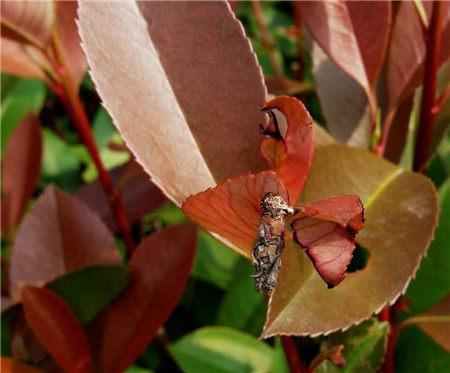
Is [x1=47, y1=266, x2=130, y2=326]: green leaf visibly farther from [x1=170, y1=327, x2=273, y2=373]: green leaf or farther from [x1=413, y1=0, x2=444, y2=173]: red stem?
[x1=413, y1=0, x2=444, y2=173]: red stem

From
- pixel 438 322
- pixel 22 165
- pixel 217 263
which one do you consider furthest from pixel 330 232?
pixel 22 165

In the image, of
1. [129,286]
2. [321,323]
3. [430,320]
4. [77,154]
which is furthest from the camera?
[77,154]

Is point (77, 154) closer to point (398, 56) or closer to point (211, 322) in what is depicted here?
point (211, 322)

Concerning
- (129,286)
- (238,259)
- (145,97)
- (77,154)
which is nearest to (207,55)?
(145,97)

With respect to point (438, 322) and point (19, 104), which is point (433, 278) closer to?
point (438, 322)

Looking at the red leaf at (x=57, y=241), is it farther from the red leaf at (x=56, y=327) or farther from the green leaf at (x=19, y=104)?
the green leaf at (x=19, y=104)

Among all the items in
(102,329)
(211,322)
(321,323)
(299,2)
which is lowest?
(211,322)

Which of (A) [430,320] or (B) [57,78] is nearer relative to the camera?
(A) [430,320]

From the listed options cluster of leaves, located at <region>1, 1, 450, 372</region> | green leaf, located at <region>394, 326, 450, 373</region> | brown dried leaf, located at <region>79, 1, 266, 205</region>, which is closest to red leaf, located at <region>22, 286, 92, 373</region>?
cluster of leaves, located at <region>1, 1, 450, 372</region>
